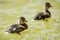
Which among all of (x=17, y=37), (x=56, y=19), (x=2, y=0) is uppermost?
(x=2, y=0)

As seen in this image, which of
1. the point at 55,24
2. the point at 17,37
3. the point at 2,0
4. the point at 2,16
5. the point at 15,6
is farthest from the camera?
the point at 2,0

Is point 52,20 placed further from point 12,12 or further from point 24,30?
point 12,12

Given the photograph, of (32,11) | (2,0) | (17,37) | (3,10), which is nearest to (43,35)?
(17,37)

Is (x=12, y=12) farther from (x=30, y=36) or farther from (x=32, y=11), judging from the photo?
(x=30, y=36)

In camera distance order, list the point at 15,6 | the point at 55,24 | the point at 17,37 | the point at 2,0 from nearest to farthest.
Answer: the point at 17,37 < the point at 55,24 < the point at 15,6 < the point at 2,0

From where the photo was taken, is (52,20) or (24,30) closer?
(24,30)

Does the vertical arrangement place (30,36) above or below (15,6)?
below

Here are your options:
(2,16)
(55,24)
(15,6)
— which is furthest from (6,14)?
(55,24)

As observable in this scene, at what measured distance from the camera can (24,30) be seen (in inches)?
79.8

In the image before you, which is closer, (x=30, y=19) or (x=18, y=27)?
(x=18, y=27)

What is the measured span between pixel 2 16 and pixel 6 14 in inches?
3.0

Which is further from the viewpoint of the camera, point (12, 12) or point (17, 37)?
point (12, 12)

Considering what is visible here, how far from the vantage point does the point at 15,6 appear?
2.60 metres

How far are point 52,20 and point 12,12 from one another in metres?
0.52
